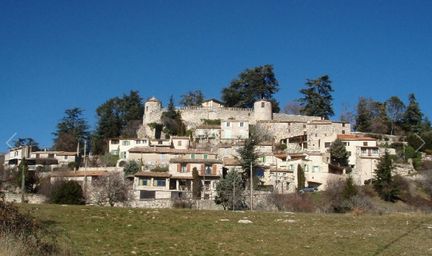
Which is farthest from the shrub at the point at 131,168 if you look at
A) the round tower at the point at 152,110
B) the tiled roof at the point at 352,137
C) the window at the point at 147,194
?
the tiled roof at the point at 352,137

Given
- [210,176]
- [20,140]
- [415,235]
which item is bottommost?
[415,235]

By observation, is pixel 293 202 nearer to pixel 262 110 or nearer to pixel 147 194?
pixel 147 194

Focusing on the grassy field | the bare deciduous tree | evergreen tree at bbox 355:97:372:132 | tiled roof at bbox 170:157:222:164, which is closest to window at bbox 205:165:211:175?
tiled roof at bbox 170:157:222:164

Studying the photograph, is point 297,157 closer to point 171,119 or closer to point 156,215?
Answer: point 171,119

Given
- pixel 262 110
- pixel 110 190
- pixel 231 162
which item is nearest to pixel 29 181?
pixel 110 190

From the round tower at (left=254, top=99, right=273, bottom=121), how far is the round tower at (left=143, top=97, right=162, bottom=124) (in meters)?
16.0

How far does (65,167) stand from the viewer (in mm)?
76875

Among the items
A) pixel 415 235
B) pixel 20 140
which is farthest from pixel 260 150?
pixel 415 235

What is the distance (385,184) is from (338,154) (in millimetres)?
10982

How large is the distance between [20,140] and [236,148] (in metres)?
40.9

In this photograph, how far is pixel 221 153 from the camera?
247 ft

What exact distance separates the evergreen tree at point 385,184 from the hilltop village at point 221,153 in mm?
5663

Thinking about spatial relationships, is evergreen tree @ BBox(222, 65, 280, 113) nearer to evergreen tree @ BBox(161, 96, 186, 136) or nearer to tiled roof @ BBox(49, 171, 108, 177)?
evergreen tree @ BBox(161, 96, 186, 136)

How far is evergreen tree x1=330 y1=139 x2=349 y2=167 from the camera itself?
2869 inches
